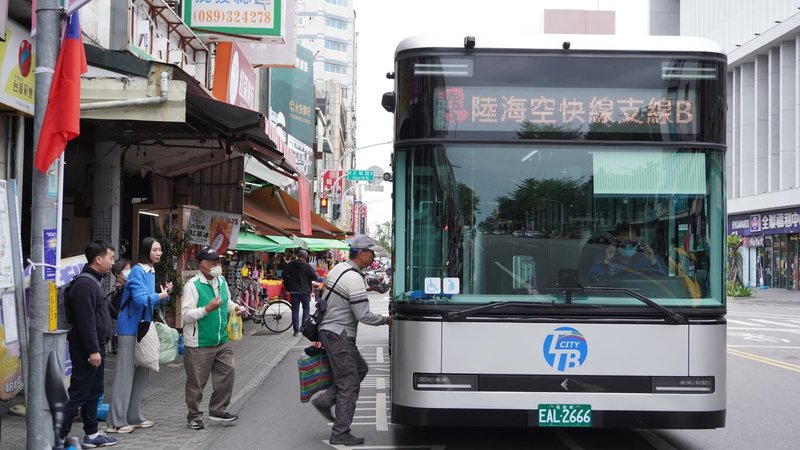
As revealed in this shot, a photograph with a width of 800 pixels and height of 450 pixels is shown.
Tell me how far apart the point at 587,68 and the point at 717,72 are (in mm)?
980

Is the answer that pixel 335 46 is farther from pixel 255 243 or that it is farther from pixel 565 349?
pixel 565 349

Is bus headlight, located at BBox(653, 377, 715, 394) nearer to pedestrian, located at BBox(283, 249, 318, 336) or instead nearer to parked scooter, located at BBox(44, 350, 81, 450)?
parked scooter, located at BBox(44, 350, 81, 450)

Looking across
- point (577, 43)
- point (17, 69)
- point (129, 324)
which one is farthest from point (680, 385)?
point (17, 69)

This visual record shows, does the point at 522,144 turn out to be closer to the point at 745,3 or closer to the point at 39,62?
the point at 39,62

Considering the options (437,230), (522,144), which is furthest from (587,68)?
(437,230)

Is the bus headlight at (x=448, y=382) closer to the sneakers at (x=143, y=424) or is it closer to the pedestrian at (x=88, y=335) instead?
the pedestrian at (x=88, y=335)

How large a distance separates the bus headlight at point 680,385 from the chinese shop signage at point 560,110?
192 cm

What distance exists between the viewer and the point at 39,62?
6.55 m

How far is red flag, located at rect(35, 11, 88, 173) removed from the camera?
654cm

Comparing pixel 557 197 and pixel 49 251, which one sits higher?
pixel 557 197

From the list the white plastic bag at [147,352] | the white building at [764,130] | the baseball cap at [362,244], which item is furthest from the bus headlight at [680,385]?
the white building at [764,130]

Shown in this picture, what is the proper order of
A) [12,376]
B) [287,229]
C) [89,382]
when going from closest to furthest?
1. [89,382]
2. [12,376]
3. [287,229]

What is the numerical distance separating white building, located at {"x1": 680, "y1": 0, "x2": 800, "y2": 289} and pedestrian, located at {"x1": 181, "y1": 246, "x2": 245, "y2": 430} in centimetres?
4177

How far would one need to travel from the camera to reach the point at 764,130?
5206 centimetres
